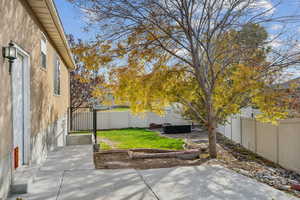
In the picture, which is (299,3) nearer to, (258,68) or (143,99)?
(258,68)

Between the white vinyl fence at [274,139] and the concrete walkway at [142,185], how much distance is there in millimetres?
2822

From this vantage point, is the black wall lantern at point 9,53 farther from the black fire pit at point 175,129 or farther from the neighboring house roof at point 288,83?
the black fire pit at point 175,129

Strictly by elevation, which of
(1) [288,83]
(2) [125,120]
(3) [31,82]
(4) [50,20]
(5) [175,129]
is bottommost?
(5) [175,129]

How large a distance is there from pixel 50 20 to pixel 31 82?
1.93 metres

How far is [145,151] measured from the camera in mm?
10055

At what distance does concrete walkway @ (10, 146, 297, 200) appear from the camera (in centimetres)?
449

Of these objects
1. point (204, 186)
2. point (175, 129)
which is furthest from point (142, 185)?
point (175, 129)

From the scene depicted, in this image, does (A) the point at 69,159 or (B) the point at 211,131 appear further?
(B) the point at 211,131

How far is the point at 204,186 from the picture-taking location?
508 cm

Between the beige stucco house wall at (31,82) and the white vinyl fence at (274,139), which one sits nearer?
the beige stucco house wall at (31,82)

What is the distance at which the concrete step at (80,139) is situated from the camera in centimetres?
1027

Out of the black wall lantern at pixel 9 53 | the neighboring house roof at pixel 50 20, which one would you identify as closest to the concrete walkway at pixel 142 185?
the black wall lantern at pixel 9 53

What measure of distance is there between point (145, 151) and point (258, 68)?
4.82 m

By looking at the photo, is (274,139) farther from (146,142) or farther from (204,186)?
(146,142)
